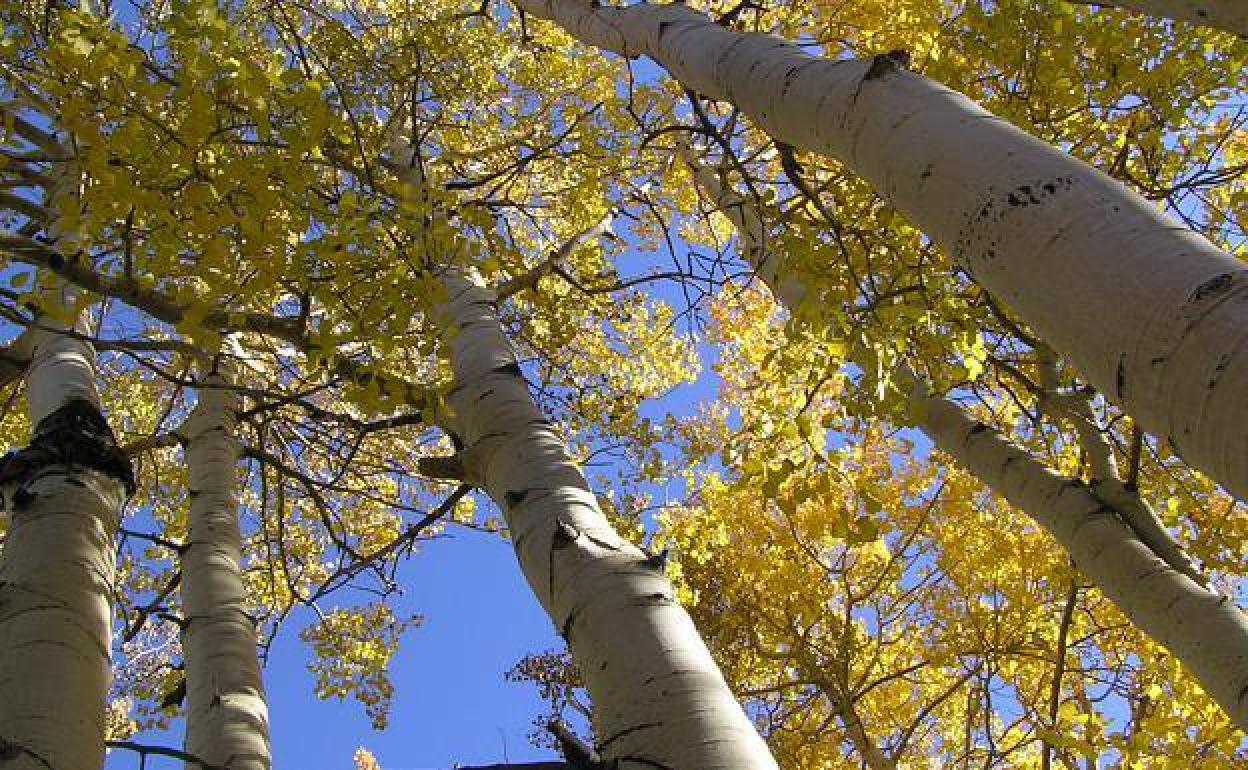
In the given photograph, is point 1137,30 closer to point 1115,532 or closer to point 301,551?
point 1115,532

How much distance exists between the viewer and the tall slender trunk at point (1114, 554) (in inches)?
103

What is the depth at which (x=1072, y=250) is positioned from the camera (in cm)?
118

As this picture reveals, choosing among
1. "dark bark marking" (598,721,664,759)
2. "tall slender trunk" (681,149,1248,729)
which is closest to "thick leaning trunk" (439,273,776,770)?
"dark bark marking" (598,721,664,759)

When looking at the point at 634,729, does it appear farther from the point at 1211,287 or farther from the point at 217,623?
the point at 217,623

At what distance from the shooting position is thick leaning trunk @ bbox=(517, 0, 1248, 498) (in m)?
0.98

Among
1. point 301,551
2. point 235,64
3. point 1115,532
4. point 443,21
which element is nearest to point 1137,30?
point 1115,532

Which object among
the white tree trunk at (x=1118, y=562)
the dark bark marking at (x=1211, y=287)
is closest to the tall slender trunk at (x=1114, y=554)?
the white tree trunk at (x=1118, y=562)

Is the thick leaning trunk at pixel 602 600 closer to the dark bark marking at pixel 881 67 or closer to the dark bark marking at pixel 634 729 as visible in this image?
the dark bark marking at pixel 634 729

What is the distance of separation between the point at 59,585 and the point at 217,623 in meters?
1.03

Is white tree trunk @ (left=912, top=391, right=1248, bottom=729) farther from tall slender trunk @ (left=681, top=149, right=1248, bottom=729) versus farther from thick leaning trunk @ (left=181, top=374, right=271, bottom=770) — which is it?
thick leaning trunk @ (left=181, top=374, right=271, bottom=770)

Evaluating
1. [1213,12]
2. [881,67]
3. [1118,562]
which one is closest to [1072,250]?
[1213,12]

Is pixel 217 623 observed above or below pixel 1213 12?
above

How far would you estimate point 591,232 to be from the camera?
5605mm

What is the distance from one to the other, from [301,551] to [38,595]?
5410 mm
